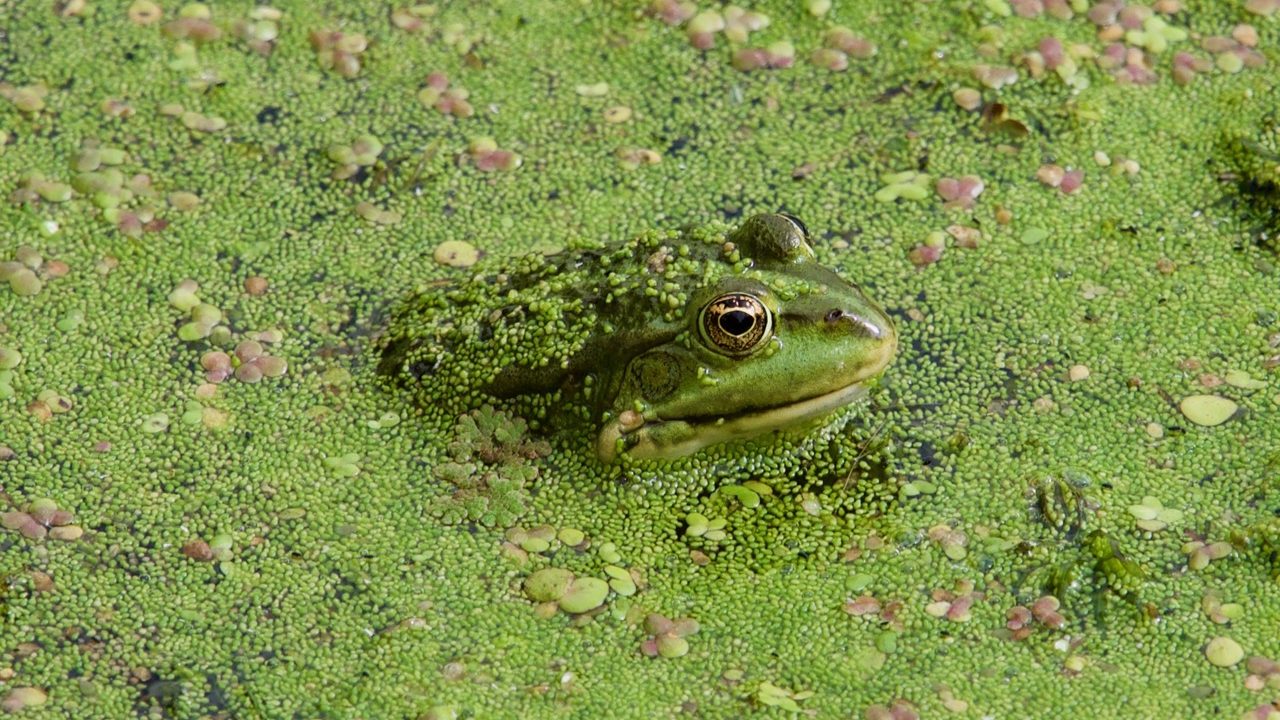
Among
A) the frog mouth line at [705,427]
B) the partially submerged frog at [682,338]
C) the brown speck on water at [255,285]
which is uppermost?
the partially submerged frog at [682,338]

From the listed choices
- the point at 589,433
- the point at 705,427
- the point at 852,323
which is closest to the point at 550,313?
the point at 589,433

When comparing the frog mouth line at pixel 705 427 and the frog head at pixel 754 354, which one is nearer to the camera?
the frog head at pixel 754 354

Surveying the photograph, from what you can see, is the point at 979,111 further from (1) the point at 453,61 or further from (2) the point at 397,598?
(2) the point at 397,598

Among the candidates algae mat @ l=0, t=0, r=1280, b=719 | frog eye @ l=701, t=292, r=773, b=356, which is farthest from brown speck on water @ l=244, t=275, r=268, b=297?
frog eye @ l=701, t=292, r=773, b=356

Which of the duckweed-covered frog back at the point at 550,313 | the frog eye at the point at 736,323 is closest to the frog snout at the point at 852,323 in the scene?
the frog eye at the point at 736,323

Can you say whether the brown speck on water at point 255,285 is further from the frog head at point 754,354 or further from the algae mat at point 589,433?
the frog head at point 754,354

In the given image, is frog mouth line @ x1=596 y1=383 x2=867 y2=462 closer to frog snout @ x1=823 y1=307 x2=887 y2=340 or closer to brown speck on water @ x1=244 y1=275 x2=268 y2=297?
frog snout @ x1=823 y1=307 x2=887 y2=340

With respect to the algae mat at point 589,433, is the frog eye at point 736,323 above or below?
above
